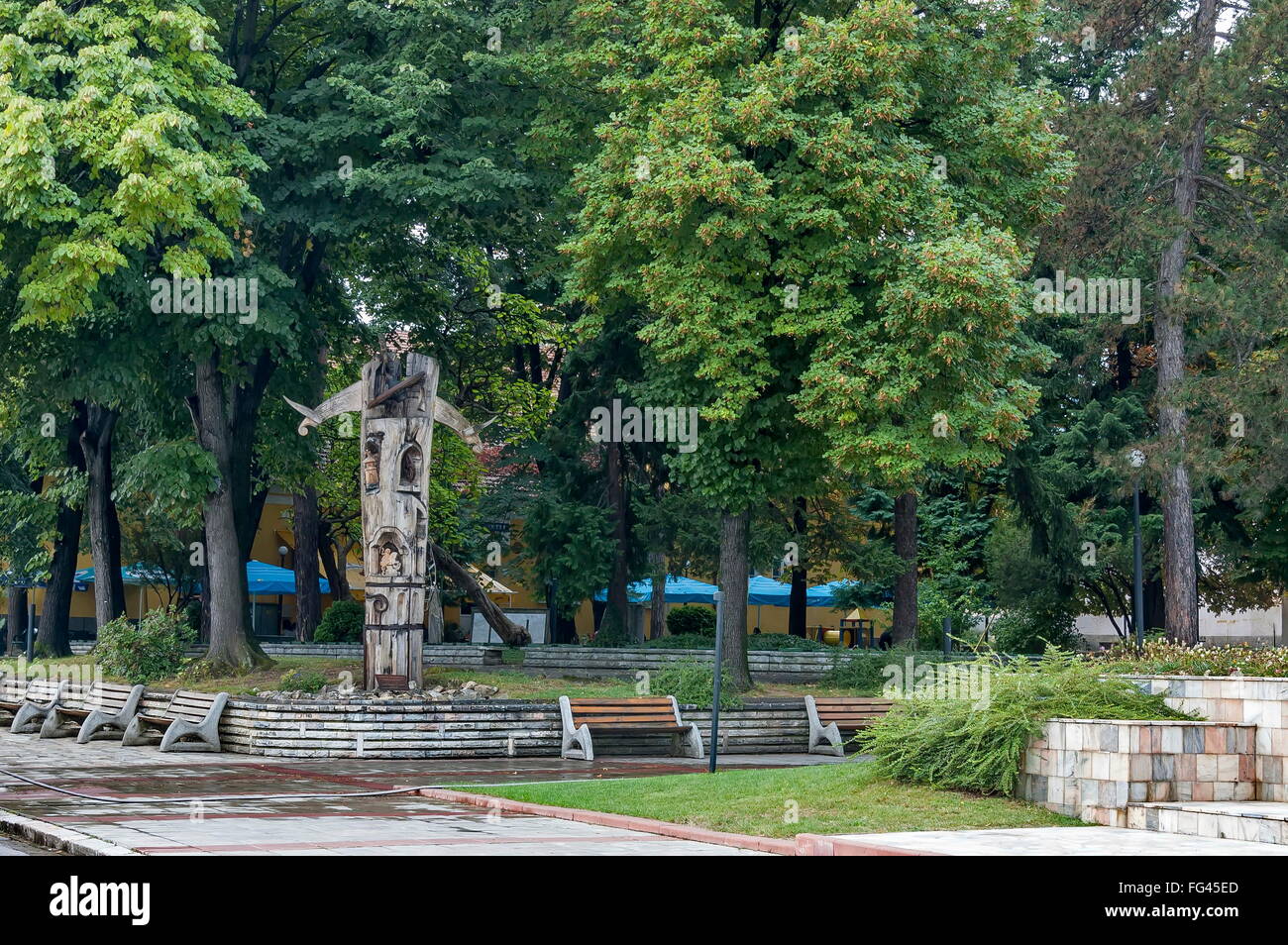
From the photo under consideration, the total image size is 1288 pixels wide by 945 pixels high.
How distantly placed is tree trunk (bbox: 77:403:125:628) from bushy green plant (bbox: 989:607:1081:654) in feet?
73.2

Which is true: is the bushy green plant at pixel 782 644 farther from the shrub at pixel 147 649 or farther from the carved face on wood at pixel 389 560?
the shrub at pixel 147 649

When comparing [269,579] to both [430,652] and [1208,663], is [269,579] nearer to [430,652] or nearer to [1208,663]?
[430,652]

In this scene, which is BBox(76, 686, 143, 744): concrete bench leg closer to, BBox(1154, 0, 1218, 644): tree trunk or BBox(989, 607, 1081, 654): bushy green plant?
BBox(1154, 0, 1218, 644): tree trunk

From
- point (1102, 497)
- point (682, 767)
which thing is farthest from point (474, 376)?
point (682, 767)

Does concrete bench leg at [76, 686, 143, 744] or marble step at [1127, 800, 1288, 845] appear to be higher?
marble step at [1127, 800, 1288, 845]

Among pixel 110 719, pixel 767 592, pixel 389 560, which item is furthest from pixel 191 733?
pixel 767 592

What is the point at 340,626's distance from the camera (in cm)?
4178

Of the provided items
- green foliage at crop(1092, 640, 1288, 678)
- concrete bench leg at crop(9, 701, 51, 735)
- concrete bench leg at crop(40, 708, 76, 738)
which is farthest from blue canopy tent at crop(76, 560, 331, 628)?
green foliage at crop(1092, 640, 1288, 678)

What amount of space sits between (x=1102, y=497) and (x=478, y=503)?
670 inches

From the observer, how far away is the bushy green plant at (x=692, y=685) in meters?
24.1

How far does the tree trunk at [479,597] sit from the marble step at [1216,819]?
2772 cm

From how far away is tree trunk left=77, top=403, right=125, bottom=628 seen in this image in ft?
115

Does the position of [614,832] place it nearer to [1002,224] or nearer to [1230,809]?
[1230,809]

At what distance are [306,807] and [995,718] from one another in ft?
21.9
